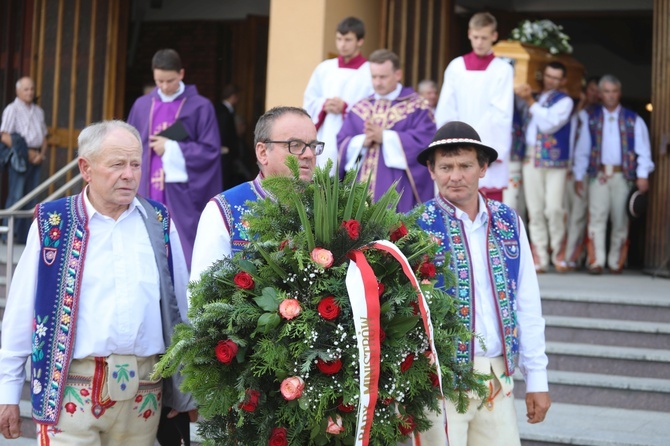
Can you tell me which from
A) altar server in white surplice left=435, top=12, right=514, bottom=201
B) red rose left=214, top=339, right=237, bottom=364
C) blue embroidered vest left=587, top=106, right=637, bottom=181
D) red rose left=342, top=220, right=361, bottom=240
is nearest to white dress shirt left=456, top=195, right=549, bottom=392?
red rose left=342, top=220, right=361, bottom=240

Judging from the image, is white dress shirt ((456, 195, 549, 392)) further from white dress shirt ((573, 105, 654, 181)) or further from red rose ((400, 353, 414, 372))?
white dress shirt ((573, 105, 654, 181))

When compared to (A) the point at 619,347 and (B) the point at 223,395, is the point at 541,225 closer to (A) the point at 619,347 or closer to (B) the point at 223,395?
(A) the point at 619,347

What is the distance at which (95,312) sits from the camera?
4.09 meters

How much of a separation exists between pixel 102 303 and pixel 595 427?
3.55 metres

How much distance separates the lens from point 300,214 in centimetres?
343

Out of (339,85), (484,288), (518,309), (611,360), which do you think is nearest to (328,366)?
(484,288)

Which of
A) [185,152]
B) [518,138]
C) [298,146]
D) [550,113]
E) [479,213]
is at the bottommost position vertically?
[479,213]

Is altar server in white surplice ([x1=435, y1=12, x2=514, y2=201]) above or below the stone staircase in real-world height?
above

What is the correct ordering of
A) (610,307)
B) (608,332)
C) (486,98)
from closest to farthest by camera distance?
(608,332), (610,307), (486,98)

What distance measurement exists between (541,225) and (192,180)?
3.59m

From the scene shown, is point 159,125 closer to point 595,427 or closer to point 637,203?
point 595,427

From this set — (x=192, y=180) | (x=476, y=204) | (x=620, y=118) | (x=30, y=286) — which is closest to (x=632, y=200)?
(x=620, y=118)

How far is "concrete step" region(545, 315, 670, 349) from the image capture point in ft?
25.5

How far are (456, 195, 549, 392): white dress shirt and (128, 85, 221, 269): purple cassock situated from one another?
4.93 m
